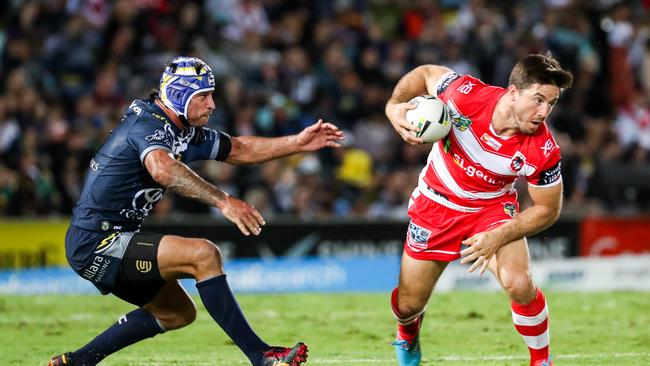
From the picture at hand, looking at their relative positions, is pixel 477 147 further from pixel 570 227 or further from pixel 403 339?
pixel 570 227

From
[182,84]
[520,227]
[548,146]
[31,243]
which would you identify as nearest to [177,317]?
[182,84]

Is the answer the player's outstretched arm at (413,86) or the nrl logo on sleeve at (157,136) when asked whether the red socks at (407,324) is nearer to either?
the player's outstretched arm at (413,86)

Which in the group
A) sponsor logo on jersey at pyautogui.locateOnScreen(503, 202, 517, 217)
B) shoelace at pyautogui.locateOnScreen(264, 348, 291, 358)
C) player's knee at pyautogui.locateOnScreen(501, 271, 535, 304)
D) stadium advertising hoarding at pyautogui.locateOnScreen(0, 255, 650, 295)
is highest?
sponsor logo on jersey at pyautogui.locateOnScreen(503, 202, 517, 217)

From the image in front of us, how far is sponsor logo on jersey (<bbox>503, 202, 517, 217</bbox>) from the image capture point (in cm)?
817

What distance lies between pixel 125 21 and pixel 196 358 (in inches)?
367

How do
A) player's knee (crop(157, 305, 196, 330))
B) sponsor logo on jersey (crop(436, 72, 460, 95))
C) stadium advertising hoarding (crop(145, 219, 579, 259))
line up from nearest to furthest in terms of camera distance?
player's knee (crop(157, 305, 196, 330)) → sponsor logo on jersey (crop(436, 72, 460, 95)) → stadium advertising hoarding (crop(145, 219, 579, 259))

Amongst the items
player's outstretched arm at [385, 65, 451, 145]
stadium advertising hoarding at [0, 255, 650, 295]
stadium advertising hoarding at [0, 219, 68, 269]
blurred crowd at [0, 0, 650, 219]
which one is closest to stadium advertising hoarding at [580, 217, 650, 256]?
stadium advertising hoarding at [0, 255, 650, 295]

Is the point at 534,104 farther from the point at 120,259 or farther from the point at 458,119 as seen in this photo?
the point at 120,259

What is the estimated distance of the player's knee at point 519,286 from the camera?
7711 mm

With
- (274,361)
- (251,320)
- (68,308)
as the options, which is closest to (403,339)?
(274,361)

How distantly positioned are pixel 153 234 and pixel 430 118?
6.91ft

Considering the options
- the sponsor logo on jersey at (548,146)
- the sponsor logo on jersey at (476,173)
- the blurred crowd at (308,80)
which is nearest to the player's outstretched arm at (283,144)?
the sponsor logo on jersey at (476,173)

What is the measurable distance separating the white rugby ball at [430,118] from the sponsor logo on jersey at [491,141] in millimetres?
287

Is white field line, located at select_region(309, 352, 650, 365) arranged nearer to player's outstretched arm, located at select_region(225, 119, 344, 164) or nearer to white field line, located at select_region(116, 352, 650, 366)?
white field line, located at select_region(116, 352, 650, 366)
